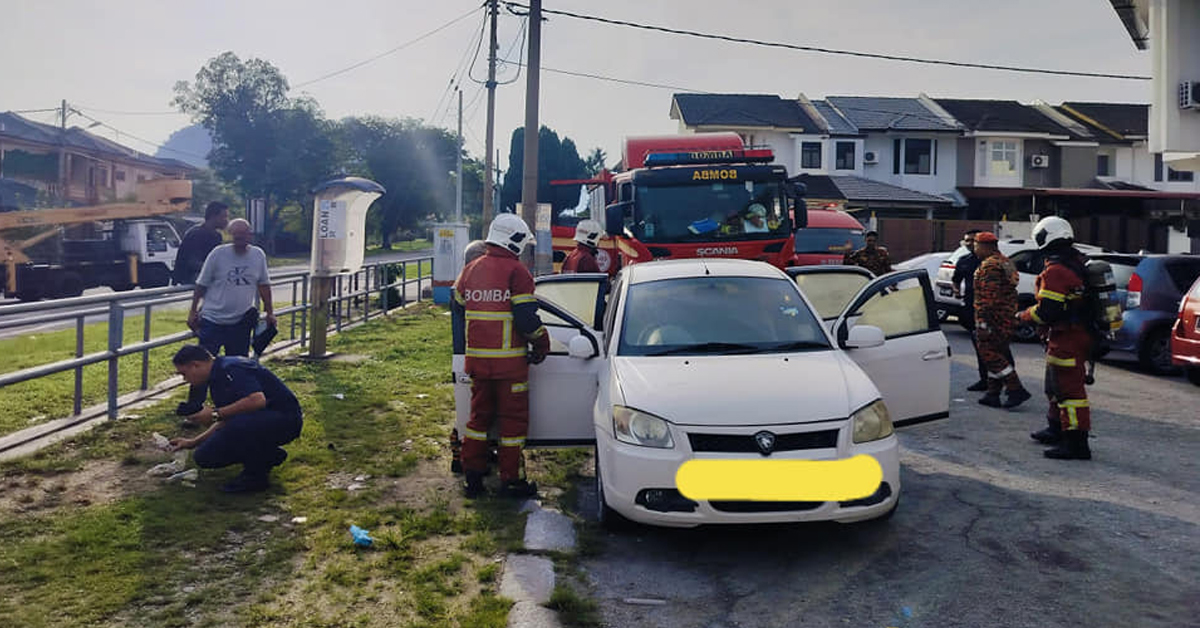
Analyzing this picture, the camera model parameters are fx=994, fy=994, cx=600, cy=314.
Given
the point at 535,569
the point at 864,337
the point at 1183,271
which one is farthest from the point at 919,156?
the point at 535,569

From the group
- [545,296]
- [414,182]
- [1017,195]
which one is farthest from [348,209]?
[414,182]

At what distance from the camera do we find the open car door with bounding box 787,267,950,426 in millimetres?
6535

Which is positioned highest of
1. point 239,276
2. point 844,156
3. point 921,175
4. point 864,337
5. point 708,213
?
point 844,156

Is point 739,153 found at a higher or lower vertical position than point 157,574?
higher

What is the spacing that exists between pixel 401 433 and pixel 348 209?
536 centimetres

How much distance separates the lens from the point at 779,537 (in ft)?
17.6

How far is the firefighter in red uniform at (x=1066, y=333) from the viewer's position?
280 inches

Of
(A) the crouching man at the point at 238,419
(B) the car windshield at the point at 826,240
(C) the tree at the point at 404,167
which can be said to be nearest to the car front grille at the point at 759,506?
(A) the crouching man at the point at 238,419

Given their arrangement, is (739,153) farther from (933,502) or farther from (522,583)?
(522,583)

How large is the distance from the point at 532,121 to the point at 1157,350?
1019cm

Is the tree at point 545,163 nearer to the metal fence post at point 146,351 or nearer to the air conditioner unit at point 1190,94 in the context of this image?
the air conditioner unit at point 1190,94

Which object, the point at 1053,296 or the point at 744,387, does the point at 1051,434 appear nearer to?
the point at 1053,296

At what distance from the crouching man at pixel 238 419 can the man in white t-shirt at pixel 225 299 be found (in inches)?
87.2

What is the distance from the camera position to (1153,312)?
11953 millimetres
